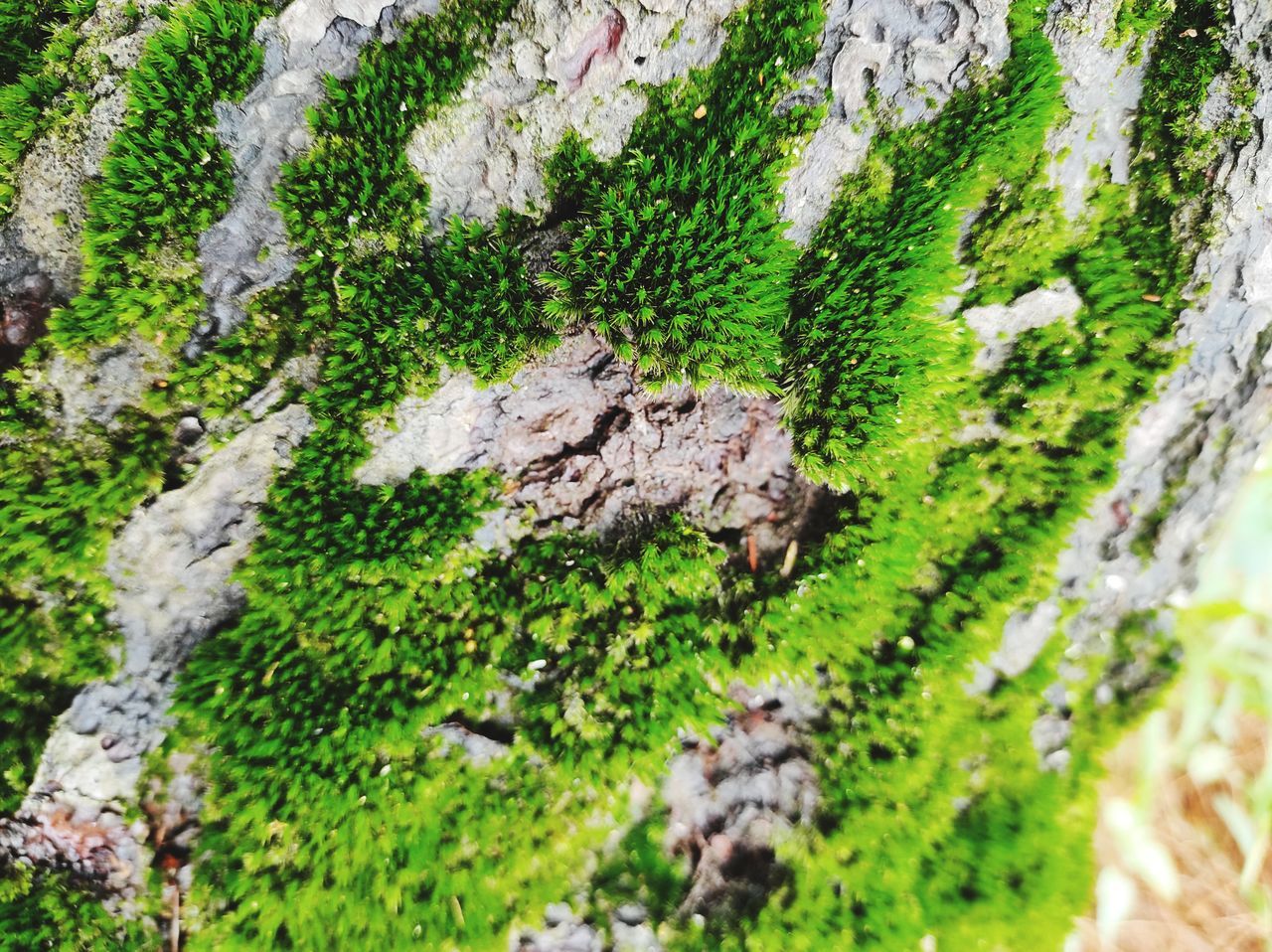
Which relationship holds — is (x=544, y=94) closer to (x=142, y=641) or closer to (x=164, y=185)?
(x=164, y=185)

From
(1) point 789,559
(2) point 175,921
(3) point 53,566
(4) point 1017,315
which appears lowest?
(2) point 175,921

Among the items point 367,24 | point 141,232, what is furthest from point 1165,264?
point 141,232

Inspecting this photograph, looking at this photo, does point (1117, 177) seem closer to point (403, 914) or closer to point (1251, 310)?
point (1251, 310)

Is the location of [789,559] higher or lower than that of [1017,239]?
lower

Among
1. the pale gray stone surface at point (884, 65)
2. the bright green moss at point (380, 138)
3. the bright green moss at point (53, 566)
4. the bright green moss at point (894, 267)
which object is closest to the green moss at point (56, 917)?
the bright green moss at point (53, 566)

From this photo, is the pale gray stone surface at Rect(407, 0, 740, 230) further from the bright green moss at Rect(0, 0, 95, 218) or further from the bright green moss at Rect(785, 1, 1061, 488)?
the bright green moss at Rect(0, 0, 95, 218)

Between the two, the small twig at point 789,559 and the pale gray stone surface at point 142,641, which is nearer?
the pale gray stone surface at point 142,641

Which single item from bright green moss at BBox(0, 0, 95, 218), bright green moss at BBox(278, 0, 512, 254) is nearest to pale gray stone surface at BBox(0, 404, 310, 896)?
bright green moss at BBox(278, 0, 512, 254)

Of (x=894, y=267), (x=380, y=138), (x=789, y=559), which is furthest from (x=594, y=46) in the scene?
(x=789, y=559)

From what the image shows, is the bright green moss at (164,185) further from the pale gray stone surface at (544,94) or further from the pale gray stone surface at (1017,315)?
the pale gray stone surface at (1017,315)
